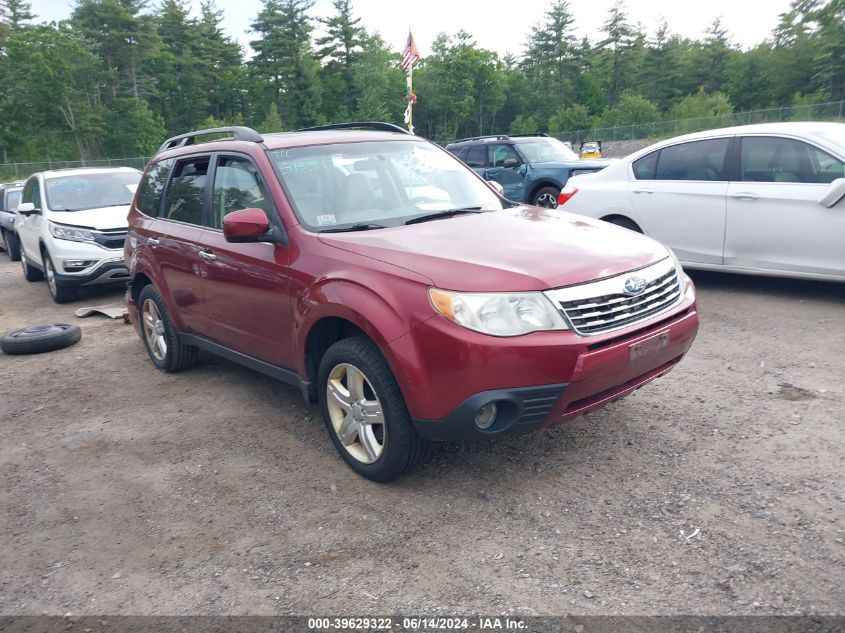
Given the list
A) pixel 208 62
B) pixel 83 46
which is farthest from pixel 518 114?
pixel 83 46

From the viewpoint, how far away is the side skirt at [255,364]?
13.6 feet

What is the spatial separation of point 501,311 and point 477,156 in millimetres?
11479

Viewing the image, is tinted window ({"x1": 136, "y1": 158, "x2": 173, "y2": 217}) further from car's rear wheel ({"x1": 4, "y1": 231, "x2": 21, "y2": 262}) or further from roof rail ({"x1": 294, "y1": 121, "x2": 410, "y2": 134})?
car's rear wheel ({"x1": 4, "y1": 231, "x2": 21, "y2": 262})

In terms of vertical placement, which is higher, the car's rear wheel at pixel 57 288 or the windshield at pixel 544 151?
the windshield at pixel 544 151

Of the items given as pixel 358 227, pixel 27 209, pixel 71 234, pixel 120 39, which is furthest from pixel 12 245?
pixel 120 39

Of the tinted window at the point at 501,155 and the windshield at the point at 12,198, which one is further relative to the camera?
the windshield at the point at 12,198

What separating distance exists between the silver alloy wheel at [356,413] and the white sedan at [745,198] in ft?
15.2

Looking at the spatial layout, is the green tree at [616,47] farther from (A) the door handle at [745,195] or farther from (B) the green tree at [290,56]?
(A) the door handle at [745,195]

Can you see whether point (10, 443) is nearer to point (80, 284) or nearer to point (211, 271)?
point (211, 271)

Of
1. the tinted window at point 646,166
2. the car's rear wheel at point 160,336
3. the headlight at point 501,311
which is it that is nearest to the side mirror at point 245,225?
the headlight at point 501,311

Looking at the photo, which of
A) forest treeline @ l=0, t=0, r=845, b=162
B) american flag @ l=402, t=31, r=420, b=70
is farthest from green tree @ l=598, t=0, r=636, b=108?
american flag @ l=402, t=31, r=420, b=70

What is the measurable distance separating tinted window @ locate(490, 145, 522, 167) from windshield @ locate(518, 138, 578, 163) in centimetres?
16

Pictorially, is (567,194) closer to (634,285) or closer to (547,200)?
(547,200)

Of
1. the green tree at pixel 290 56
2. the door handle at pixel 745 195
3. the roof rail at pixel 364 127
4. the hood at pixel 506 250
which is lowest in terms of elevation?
the door handle at pixel 745 195
